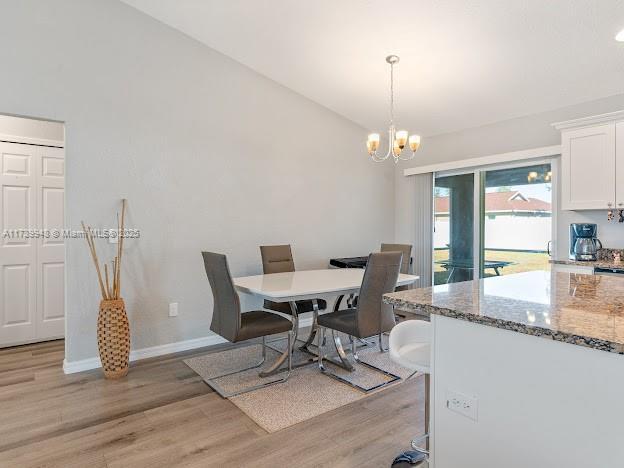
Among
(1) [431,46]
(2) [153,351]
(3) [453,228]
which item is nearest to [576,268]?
(3) [453,228]

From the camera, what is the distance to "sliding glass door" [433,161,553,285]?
442 cm

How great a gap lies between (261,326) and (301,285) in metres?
0.48

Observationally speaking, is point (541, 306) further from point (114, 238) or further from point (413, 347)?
point (114, 238)

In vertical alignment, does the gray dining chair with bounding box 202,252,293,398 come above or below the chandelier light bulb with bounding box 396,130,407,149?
below

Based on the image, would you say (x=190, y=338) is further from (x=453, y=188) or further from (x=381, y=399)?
(x=453, y=188)

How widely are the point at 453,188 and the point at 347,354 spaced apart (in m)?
2.96

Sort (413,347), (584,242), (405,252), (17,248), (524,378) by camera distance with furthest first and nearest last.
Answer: (405,252) < (17,248) < (584,242) < (413,347) < (524,378)

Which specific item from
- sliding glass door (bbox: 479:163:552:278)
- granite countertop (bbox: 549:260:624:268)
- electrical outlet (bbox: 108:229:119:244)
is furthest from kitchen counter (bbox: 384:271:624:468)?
sliding glass door (bbox: 479:163:552:278)

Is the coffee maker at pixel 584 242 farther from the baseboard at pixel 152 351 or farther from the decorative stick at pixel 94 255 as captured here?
the decorative stick at pixel 94 255

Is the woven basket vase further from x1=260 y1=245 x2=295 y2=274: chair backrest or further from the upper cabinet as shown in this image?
the upper cabinet

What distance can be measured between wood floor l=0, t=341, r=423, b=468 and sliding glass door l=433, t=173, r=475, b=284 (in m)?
2.62

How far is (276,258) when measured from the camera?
410 centimetres

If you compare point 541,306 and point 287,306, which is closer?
point 541,306

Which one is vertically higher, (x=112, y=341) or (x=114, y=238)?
(x=114, y=238)
